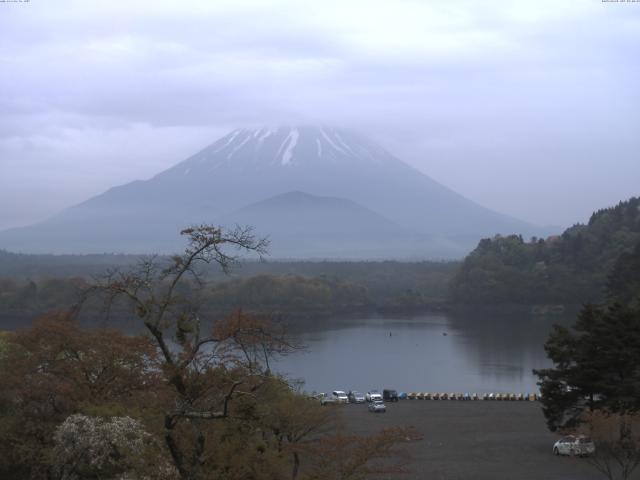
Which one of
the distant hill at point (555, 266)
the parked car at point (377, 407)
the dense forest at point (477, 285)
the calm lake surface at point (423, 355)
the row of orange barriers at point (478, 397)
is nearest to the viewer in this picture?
the parked car at point (377, 407)

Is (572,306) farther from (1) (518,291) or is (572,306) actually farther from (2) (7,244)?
(2) (7,244)

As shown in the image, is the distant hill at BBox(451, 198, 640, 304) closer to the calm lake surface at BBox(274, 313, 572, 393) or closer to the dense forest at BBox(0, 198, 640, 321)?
the dense forest at BBox(0, 198, 640, 321)

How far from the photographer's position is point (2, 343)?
39.8 ft

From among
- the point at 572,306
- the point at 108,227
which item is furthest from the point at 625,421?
the point at 108,227

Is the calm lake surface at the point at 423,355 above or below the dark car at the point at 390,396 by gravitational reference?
below

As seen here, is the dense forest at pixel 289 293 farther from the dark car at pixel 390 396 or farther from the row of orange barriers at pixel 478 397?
the dark car at pixel 390 396

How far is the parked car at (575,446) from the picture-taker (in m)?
11.7

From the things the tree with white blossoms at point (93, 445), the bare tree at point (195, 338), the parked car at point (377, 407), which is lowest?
the parked car at point (377, 407)

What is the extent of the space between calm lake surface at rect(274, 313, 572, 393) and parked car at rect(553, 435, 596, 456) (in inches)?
309

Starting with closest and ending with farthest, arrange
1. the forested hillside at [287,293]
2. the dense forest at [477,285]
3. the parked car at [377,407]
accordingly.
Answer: the parked car at [377,407]
the forested hillside at [287,293]
the dense forest at [477,285]

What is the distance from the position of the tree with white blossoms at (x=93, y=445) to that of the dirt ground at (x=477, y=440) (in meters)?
5.10

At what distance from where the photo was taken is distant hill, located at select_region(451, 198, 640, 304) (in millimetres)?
50000

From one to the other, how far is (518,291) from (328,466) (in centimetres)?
4699

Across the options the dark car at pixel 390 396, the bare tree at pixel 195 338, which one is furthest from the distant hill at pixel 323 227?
the bare tree at pixel 195 338
